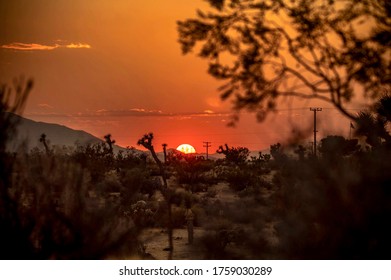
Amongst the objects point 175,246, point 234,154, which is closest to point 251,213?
point 175,246

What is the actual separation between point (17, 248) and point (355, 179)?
4189 millimetres

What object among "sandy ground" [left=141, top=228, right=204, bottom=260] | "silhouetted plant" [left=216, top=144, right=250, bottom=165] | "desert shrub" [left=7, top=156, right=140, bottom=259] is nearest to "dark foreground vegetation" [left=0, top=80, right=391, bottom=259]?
"desert shrub" [left=7, top=156, right=140, bottom=259]

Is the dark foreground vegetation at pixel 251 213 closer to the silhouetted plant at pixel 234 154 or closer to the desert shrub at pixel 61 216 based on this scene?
the desert shrub at pixel 61 216

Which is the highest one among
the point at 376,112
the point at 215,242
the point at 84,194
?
the point at 376,112

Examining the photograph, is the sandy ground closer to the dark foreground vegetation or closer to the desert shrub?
the dark foreground vegetation

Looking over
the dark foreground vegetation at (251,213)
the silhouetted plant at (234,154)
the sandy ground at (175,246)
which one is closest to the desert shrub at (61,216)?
the dark foreground vegetation at (251,213)

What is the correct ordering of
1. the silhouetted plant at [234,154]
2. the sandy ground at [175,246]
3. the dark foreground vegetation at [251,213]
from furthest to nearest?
the silhouetted plant at [234,154], the sandy ground at [175,246], the dark foreground vegetation at [251,213]

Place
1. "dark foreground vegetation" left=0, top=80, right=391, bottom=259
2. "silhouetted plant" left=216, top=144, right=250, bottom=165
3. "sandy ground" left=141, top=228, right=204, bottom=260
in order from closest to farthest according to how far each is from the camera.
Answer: "dark foreground vegetation" left=0, top=80, right=391, bottom=259
"sandy ground" left=141, top=228, right=204, bottom=260
"silhouetted plant" left=216, top=144, right=250, bottom=165

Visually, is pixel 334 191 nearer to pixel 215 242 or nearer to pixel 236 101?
pixel 215 242

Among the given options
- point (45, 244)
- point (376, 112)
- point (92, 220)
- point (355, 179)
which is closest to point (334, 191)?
point (355, 179)

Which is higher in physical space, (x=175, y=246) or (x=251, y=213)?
(x=251, y=213)

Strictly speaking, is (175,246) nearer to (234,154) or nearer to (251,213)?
(251,213)

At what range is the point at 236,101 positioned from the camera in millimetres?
14664
